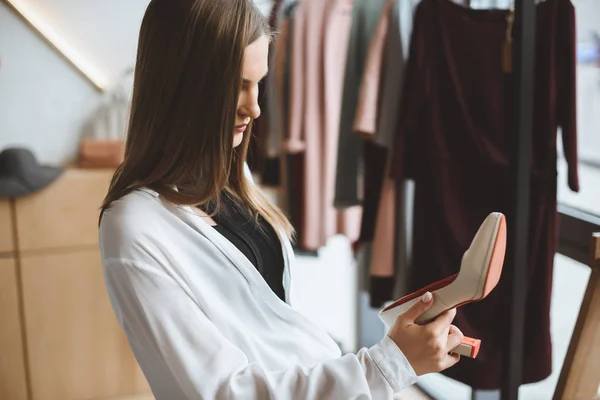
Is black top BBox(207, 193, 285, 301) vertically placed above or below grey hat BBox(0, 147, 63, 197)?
above

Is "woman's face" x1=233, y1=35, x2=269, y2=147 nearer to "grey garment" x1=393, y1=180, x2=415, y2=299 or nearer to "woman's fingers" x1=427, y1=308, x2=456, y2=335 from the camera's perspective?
"woman's fingers" x1=427, y1=308, x2=456, y2=335

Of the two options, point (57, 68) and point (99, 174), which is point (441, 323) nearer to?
point (99, 174)

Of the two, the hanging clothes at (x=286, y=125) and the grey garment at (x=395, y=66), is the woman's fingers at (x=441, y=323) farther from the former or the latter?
the hanging clothes at (x=286, y=125)

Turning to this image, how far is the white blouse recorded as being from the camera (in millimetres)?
768

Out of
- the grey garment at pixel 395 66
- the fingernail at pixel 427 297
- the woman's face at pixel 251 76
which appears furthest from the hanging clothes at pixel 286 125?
the fingernail at pixel 427 297

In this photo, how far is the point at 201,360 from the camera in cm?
77

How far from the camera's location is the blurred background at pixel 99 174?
76.4 inches

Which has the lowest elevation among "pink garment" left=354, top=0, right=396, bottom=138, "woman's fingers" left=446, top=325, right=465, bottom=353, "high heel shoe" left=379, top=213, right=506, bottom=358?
"woman's fingers" left=446, top=325, right=465, bottom=353

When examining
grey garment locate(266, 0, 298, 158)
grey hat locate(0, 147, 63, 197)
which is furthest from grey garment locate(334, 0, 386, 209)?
grey hat locate(0, 147, 63, 197)

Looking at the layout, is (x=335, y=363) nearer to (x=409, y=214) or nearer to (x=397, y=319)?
(x=397, y=319)

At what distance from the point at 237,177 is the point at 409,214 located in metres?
0.94

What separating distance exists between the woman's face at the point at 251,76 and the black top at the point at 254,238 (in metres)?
0.14

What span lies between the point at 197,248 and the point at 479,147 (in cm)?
100

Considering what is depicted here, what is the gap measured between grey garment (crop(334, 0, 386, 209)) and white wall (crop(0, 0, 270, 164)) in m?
0.51
